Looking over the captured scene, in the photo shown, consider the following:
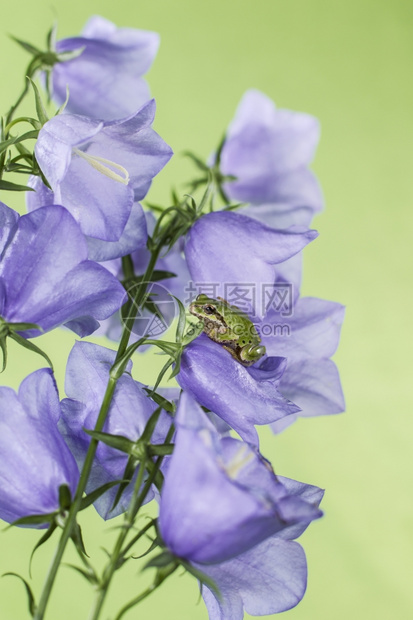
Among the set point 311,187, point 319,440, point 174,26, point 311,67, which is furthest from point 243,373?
point 311,67

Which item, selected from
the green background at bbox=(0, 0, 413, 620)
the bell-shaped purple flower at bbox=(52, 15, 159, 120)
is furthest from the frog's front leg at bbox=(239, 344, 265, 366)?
the green background at bbox=(0, 0, 413, 620)

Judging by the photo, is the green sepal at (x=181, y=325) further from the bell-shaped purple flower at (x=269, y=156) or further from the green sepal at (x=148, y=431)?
the bell-shaped purple flower at (x=269, y=156)

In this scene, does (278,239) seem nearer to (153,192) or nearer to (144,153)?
(144,153)

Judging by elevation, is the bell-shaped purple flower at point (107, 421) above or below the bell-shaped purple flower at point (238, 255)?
below

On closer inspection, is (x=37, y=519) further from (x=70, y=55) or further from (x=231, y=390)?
(x=70, y=55)

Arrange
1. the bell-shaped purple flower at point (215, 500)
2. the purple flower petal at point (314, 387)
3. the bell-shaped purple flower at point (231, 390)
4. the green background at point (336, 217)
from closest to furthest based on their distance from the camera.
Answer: the bell-shaped purple flower at point (215, 500) < the bell-shaped purple flower at point (231, 390) < the purple flower petal at point (314, 387) < the green background at point (336, 217)

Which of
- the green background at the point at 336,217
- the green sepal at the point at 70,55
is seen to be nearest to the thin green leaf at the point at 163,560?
the green sepal at the point at 70,55

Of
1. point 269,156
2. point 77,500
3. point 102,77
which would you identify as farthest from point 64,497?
point 269,156

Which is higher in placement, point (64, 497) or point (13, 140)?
point (13, 140)
